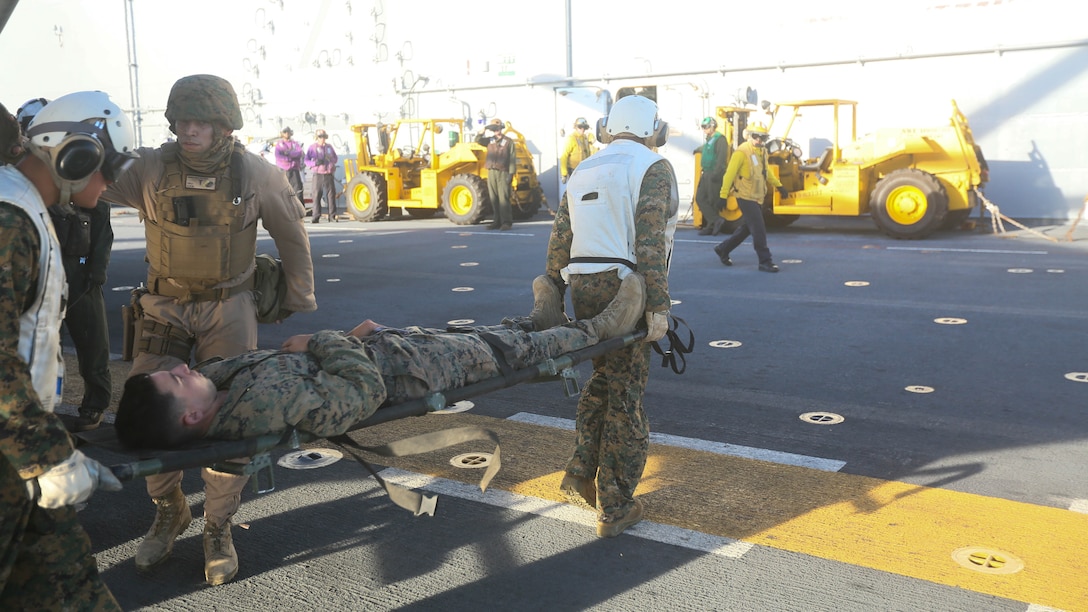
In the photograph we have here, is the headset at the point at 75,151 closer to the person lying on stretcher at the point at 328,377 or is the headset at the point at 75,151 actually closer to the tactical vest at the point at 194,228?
the person lying on stretcher at the point at 328,377

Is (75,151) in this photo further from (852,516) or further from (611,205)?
(852,516)

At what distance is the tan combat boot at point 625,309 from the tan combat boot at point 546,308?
39cm

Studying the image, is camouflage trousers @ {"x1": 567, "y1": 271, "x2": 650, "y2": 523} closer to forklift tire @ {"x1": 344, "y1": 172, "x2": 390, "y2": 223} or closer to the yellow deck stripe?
the yellow deck stripe

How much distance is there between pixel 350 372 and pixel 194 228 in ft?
3.06

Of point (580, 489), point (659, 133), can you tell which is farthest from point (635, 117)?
point (580, 489)

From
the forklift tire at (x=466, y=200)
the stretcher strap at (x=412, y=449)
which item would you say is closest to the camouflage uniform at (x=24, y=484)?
the stretcher strap at (x=412, y=449)

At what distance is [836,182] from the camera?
602 inches

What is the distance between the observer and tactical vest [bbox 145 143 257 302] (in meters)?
3.56

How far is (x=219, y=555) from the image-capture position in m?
3.52

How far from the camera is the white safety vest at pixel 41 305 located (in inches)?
86.2

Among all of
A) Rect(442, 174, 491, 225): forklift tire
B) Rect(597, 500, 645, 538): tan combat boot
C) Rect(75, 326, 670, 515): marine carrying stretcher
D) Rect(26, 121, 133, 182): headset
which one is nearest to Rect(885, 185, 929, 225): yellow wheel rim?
Rect(442, 174, 491, 225): forklift tire

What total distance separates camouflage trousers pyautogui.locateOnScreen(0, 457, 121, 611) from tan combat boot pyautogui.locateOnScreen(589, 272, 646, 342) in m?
2.23

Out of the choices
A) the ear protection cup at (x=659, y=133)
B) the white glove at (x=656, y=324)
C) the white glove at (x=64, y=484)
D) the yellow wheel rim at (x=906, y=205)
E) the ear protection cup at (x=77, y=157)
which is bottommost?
the white glove at (x=64, y=484)

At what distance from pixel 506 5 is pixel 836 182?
9.85 m
